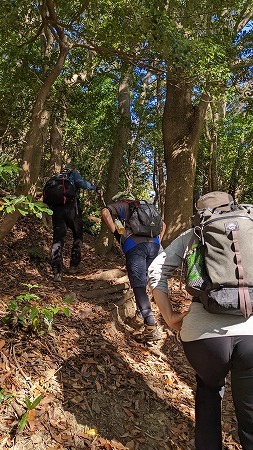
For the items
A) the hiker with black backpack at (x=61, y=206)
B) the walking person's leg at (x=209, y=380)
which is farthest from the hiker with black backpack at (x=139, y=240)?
the hiker with black backpack at (x=61, y=206)

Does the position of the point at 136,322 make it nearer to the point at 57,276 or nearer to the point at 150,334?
the point at 150,334

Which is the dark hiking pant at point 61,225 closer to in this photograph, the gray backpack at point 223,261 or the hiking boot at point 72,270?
the hiking boot at point 72,270

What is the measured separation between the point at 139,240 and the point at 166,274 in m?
1.88

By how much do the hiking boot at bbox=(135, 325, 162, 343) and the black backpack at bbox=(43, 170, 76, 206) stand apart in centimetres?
294

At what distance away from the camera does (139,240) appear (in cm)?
455

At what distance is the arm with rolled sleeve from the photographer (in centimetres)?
263

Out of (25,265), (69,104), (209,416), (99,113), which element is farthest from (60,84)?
(209,416)

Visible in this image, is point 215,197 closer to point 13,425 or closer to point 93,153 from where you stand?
point 13,425

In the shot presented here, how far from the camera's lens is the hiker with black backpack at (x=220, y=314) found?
7.05 ft

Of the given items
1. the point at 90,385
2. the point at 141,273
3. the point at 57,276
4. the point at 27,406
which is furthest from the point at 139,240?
the point at 57,276

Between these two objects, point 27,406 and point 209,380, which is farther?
point 27,406

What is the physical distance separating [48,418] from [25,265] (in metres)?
4.49

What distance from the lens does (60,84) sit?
32.9 ft

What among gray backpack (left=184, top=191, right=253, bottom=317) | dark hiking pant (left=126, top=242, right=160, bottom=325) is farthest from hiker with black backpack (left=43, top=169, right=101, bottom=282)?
gray backpack (left=184, top=191, right=253, bottom=317)
